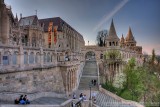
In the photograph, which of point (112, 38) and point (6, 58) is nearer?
point (6, 58)

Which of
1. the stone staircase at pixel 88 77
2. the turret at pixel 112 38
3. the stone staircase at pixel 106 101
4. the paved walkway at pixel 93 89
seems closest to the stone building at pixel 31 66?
the paved walkway at pixel 93 89

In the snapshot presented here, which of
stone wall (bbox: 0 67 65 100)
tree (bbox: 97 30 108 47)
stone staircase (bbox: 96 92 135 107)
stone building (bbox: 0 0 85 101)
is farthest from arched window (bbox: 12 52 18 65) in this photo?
tree (bbox: 97 30 108 47)

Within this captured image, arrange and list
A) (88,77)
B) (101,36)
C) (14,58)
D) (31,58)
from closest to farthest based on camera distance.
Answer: (14,58) → (31,58) → (88,77) → (101,36)

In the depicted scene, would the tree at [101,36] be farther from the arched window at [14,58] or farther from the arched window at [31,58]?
the arched window at [14,58]

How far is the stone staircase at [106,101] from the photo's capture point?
2643 centimetres

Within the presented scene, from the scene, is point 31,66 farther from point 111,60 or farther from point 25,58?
point 111,60

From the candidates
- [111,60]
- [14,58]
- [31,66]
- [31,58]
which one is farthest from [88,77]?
[14,58]

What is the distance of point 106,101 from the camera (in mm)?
28281

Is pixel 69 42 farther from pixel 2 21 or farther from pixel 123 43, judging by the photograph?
pixel 123 43

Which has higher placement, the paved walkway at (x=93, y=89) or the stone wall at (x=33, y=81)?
the stone wall at (x=33, y=81)

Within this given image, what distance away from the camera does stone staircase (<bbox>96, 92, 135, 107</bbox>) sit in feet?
86.7

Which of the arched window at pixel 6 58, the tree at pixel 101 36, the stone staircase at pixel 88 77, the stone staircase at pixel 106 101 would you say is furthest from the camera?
the tree at pixel 101 36

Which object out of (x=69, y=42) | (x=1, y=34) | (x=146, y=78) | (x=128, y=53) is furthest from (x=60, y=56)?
(x=128, y=53)

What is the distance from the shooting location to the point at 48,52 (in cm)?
2630
